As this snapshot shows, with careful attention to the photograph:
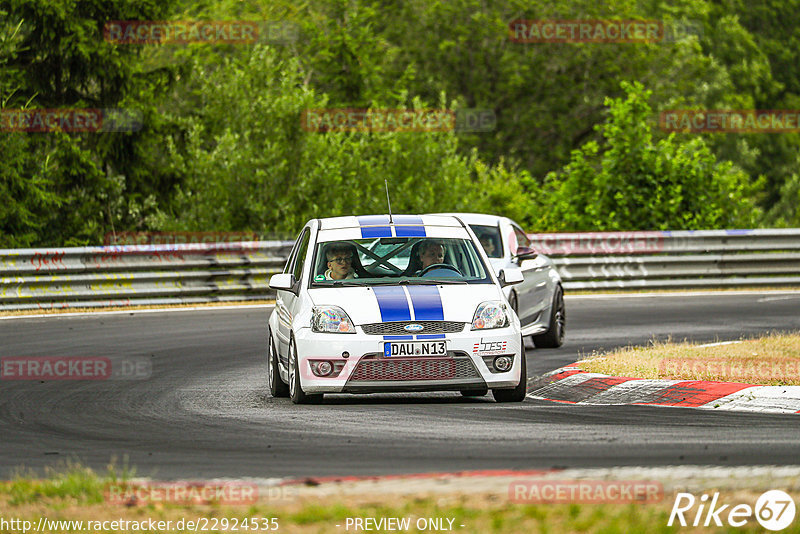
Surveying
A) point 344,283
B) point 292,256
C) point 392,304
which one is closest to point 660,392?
point 392,304

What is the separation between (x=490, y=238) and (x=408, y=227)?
439cm

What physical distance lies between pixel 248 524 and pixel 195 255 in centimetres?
1664

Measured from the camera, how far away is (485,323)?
35.5 feet

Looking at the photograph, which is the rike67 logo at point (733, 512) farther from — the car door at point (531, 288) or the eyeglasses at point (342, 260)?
the car door at point (531, 288)

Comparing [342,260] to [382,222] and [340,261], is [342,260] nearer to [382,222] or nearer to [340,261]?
[340,261]

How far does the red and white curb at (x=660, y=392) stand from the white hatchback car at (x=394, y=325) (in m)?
0.84

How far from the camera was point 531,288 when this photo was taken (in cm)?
1592

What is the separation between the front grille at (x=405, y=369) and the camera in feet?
34.5

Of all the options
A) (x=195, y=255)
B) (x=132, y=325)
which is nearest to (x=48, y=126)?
(x=195, y=255)

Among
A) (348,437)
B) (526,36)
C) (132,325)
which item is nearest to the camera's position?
(348,437)

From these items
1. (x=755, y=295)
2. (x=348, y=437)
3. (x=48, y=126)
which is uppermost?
(x=48, y=126)

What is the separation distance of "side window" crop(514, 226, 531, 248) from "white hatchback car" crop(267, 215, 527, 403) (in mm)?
4856

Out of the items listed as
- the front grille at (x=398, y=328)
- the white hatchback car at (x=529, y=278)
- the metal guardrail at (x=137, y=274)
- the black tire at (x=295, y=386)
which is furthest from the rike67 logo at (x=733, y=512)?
the metal guardrail at (x=137, y=274)

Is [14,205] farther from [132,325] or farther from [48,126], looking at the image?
[132,325]
